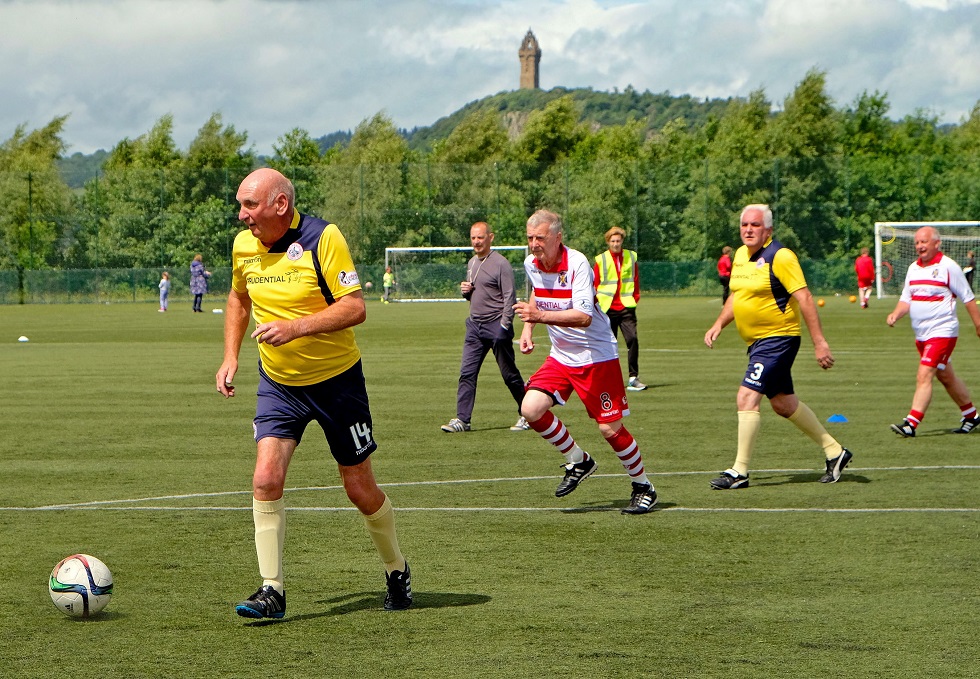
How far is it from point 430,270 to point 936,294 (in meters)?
49.4

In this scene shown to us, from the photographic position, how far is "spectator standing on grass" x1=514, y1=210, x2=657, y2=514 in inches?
359

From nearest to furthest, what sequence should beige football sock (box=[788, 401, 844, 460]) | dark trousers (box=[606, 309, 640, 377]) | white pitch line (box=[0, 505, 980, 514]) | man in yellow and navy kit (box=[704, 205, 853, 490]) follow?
1. white pitch line (box=[0, 505, 980, 514])
2. man in yellow and navy kit (box=[704, 205, 853, 490])
3. beige football sock (box=[788, 401, 844, 460])
4. dark trousers (box=[606, 309, 640, 377])

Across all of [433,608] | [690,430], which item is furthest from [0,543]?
[690,430]

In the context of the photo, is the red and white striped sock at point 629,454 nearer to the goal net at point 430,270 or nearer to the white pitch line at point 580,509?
the white pitch line at point 580,509

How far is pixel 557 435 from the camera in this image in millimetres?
9672

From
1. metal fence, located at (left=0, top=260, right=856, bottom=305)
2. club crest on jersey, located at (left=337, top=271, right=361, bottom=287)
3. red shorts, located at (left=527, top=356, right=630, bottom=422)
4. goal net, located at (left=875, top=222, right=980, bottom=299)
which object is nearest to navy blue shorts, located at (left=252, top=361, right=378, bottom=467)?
club crest on jersey, located at (left=337, top=271, right=361, bottom=287)

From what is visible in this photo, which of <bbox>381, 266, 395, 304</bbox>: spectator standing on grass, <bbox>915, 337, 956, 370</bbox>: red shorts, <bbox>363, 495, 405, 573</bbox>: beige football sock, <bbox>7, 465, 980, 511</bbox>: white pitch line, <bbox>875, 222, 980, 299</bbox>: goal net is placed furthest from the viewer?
<bbox>381, 266, 395, 304</bbox>: spectator standing on grass

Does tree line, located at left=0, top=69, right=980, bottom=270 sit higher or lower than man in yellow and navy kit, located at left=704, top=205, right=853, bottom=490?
higher

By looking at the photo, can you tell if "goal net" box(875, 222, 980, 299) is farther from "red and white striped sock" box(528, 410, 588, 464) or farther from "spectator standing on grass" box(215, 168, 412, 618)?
"spectator standing on grass" box(215, 168, 412, 618)

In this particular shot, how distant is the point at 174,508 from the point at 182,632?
3460 mm

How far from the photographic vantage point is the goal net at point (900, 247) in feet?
178

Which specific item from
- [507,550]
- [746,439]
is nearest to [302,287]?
[507,550]

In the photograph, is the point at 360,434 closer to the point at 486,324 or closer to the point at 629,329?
the point at 486,324

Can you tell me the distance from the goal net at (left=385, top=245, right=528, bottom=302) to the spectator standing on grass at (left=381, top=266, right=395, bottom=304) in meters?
0.29
